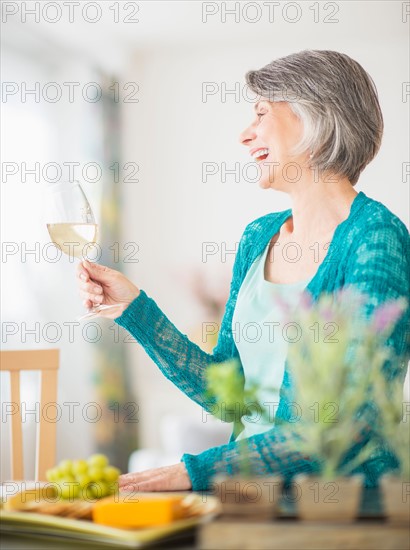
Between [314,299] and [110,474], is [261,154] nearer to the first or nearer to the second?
[314,299]

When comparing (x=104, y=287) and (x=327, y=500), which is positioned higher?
(x=104, y=287)

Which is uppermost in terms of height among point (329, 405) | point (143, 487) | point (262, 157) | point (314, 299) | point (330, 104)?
point (330, 104)

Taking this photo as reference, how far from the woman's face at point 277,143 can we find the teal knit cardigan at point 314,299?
0.17m

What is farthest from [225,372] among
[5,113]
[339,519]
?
[5,113]

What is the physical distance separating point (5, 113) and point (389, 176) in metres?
2.39

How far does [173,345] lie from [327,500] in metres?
0.89

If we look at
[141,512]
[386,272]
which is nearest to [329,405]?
[141,512]

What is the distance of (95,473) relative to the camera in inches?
49.8

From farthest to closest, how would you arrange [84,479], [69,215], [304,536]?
[69,215], [84,479], [304,536]

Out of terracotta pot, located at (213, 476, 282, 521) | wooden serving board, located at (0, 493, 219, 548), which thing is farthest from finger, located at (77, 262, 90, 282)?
terracotta pot, located at (213, 476, 282, 521)

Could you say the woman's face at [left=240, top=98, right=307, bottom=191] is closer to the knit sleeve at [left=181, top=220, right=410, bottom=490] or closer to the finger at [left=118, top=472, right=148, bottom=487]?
the knit sleeve at [left=181, top=220, right=410, bottom=490]

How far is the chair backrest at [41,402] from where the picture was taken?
210 centimetres

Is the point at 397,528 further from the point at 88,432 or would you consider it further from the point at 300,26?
the point at 300,26

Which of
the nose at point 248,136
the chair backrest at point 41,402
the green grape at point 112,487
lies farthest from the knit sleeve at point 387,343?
the chair backrest at point 41,402
